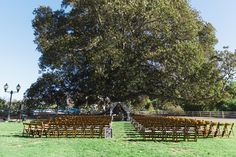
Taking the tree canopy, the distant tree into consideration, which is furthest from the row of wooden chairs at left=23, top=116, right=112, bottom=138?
the distant tree

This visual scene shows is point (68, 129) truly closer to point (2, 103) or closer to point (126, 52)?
point (126, 52)

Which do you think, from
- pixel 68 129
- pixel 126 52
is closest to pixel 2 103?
pixel 126 52

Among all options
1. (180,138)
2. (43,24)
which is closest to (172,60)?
(43,24)

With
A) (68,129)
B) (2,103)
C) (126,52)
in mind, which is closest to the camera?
(68,129)

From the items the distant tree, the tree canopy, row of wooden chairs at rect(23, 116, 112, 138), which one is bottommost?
row of wooden chairs at rect(23, 116, 112, 138)

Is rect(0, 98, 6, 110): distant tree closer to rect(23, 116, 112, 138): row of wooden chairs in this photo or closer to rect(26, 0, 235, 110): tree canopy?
rect(26, 0, 235, 110): tree canopy

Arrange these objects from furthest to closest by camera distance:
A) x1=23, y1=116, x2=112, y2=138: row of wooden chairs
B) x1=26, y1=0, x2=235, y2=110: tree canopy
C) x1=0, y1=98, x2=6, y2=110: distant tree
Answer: x1=0, y1=98, x2=6, y2=110: distant tree < x1=26, y1=0, x2=235, y2=110: tree canopy < x1=23, y1=116, x2=112, y2=138: row of wooden chairs

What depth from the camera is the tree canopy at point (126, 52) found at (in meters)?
48.4

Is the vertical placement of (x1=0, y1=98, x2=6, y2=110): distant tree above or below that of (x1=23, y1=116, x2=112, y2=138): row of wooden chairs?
above

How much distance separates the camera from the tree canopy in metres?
48.4

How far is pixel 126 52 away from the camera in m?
51.4

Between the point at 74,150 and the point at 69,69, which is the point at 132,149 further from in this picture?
the point at 69,69

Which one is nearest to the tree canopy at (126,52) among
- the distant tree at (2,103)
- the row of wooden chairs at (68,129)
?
the distant tree at (2,103)

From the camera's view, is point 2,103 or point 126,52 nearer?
point 126,52
